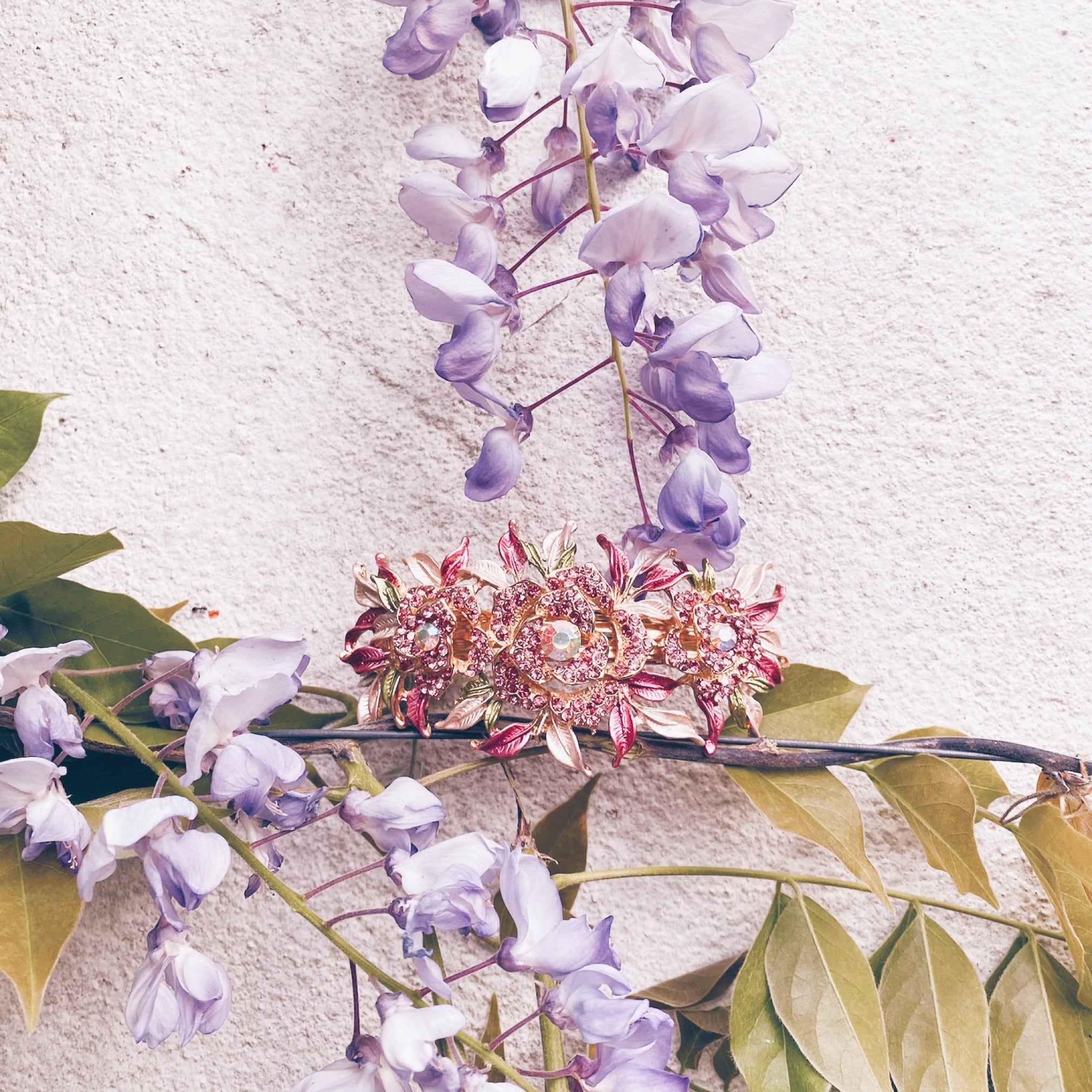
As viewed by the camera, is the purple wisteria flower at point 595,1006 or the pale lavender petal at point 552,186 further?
the pale lavender petal at point 552,186

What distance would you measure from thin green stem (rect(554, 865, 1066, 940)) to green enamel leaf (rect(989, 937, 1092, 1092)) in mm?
18

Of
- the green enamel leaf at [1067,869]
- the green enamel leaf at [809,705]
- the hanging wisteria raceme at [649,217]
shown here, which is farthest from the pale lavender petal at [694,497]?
the green enamel leaf at [1067,869]

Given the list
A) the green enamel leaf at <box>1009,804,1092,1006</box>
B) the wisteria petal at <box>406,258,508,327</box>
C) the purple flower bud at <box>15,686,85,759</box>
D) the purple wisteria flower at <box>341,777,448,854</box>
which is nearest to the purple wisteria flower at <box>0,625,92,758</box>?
the purple flower bud at <box>15,686,85,759</box>

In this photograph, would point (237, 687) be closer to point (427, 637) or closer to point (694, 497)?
point (427, 637)

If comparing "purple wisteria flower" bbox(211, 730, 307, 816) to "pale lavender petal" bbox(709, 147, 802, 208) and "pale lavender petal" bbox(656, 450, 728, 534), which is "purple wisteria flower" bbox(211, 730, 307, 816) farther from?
"pale lavender petal" bbox(709, 147, 802, 208)

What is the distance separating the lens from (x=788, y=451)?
20.4 inches

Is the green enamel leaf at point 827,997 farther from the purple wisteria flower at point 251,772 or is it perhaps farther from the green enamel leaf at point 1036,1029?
the purple wisteria flower at point 251,772

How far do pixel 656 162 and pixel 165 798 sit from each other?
1.11ft

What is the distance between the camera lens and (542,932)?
0.36m

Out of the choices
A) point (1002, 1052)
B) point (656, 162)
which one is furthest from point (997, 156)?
point (1002, 1052)

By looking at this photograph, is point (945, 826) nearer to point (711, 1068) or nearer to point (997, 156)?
point (711, 1068)

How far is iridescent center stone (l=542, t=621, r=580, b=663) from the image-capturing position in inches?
16.4

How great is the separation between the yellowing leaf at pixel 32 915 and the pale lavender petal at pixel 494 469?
0.80 feet

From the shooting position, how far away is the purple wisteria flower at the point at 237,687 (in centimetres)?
34
